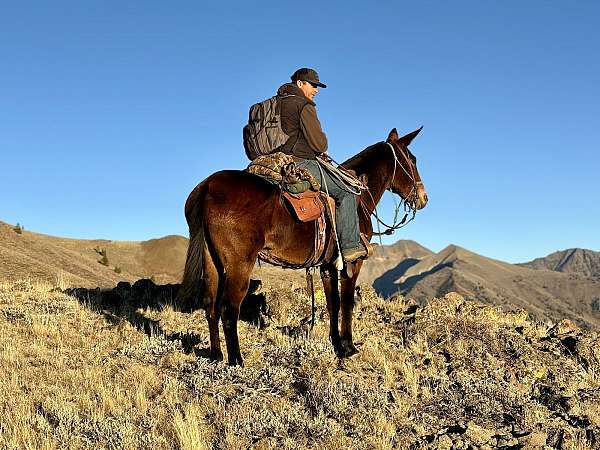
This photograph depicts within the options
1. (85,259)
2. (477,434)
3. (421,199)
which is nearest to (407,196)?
(421,199)

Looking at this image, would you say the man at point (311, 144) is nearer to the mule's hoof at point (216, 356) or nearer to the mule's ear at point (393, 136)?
the mule's ear at point (393, 136)

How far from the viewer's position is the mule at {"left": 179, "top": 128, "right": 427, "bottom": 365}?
295 inches

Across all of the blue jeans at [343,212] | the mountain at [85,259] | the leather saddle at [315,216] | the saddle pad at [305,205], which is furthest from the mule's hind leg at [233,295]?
the mountain at [85,259]

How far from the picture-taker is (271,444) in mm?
5164

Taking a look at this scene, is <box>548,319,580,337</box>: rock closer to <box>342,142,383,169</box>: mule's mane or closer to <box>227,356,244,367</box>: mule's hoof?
<box>342,142,383,169</box>: mule's mane

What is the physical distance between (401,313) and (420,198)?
257 cm

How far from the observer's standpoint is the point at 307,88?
333 inches

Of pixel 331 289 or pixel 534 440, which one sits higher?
pixel 331 289

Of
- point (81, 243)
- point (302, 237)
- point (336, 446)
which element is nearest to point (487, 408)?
point (336, 446)

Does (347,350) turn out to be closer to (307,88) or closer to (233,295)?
(233,295)

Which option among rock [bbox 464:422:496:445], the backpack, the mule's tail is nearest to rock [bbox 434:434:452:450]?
rock [bbox 464:422:496:445]

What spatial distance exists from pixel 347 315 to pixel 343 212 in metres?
1.67

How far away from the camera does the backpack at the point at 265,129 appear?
26.6 feet

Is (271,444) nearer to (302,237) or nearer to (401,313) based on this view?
(302,237)
